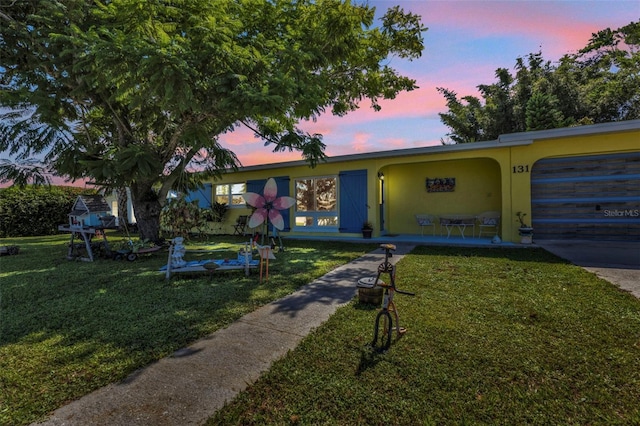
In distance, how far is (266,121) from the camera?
10500 millimetres

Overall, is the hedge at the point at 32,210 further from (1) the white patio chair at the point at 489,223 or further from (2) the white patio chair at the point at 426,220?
(1) the white patio chair at the point at 489,223

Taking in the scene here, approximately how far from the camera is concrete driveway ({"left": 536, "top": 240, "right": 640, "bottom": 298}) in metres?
4.56

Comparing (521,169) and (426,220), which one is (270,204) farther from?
(521,169)

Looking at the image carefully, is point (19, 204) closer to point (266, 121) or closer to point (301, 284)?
point (266, 121)

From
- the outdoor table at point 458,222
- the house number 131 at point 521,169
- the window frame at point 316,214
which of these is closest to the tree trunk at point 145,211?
the window frame at point 316,214

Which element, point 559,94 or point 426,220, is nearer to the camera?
point 426,220

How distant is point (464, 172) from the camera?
34.0 feet

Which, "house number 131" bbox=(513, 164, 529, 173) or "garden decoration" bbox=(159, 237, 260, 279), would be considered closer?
"garden decoration" bbox=(159, 237, 260, 279)

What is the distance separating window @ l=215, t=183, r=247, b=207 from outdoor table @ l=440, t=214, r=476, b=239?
8.53m

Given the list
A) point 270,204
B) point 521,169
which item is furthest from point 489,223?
point 270,204

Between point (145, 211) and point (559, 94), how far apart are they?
21.3 metres

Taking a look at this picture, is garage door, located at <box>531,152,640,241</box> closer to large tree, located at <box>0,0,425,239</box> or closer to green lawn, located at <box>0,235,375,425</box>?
large tree, located at <box>0,0,425,239</box>

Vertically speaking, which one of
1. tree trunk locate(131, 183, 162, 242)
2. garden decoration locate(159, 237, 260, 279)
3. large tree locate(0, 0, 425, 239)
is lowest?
garden decoration locate(159, 237, 260, 279)

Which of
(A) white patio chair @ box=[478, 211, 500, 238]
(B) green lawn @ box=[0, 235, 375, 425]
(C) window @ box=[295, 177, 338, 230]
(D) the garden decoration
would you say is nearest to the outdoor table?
(A) white patio chair @ box=[478, 211, 500, 238]
